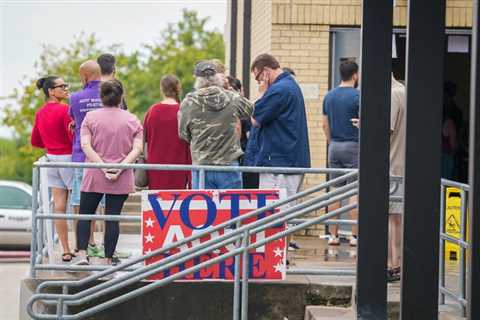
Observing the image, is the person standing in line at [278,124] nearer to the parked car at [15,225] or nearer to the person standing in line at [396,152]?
the person standing in line at [396,152]

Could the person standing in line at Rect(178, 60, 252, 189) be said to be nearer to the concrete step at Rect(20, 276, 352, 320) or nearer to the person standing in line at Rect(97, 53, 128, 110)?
the person standing in line at Rect(97, 53, 128, 110)

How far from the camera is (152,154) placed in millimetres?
10102

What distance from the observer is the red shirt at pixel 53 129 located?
10.1 meters

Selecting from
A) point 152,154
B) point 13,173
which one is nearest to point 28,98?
point 13,173

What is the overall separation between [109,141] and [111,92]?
423 mm

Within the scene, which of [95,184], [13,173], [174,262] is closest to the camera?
[174,262]

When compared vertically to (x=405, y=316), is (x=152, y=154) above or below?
above

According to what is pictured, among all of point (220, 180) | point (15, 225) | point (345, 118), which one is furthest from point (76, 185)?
point (15, 225)

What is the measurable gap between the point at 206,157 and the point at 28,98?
46.0 metres

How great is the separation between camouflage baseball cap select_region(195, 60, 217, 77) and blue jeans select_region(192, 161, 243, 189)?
784 mm

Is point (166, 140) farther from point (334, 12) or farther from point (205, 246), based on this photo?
point (334, 12)

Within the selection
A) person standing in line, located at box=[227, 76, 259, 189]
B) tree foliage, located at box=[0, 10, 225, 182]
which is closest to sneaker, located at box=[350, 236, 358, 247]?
person standing in line, located at box=[227, 76, 259, 189]

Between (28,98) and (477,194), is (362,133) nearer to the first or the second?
(477,194)

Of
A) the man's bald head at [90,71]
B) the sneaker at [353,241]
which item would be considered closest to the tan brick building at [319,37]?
the sneaker at [353,241]
